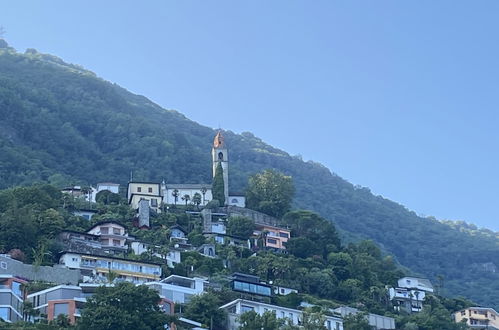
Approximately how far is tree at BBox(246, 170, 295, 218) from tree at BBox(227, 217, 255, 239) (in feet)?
31.6

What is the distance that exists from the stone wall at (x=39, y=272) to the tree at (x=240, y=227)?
96.5 ft

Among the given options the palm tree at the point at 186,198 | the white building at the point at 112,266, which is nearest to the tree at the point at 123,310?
the white building at the point at 112,266

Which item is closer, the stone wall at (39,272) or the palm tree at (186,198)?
the stone wall at (39,272)

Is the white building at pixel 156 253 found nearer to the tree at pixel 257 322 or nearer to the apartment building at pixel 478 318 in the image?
the tree at pixel 257 322

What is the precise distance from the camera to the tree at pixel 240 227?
110188 millimetres

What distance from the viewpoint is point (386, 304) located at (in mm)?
103125

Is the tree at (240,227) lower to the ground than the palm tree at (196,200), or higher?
lower

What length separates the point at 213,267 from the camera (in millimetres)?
97125

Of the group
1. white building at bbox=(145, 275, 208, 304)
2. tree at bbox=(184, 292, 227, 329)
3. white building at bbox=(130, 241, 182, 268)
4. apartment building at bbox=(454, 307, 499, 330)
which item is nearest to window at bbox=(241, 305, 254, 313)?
tree at bbox=(184, 292, 227, 329)

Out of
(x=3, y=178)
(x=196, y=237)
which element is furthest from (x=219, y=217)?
(x=3, y=178)

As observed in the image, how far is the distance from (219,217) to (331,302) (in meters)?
23.9

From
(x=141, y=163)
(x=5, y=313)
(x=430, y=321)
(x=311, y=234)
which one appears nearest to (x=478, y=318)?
(x=430, y=321)

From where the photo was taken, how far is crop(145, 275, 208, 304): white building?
270 ft

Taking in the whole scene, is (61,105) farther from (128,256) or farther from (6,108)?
(128,256)
